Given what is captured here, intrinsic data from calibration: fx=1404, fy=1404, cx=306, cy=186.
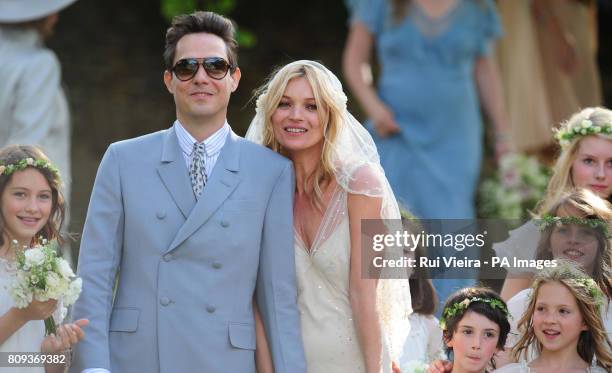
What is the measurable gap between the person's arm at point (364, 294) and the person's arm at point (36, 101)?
2.91m

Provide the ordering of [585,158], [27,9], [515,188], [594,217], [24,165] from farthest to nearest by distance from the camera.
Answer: [515,188] → [27,9] → [585,158] → [594,217] → [24,165]

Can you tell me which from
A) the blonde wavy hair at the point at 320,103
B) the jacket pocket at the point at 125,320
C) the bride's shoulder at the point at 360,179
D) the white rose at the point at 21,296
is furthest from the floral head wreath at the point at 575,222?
the white rose at the point at 21,296

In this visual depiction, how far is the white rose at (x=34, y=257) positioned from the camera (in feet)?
15.4

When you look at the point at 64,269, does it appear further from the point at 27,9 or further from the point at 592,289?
the point at 27,9

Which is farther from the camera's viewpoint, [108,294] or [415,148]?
[415,148]

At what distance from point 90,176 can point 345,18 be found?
2.35 meters

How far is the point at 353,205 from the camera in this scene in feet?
16.5

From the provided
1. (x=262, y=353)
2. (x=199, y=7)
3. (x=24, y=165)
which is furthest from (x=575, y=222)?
(x=199, y=7)

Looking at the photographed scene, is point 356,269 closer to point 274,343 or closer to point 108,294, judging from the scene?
point 274,343

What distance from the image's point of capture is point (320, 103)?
16.8 feet

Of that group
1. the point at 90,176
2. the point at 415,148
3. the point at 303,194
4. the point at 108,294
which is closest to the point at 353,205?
the point at 303,194

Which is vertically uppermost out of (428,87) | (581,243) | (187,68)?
(428,87)

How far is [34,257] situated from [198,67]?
87cm

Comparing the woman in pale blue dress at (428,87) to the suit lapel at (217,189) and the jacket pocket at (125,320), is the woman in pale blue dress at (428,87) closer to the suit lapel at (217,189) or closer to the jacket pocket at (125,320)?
the suit lapel at (217,189)
